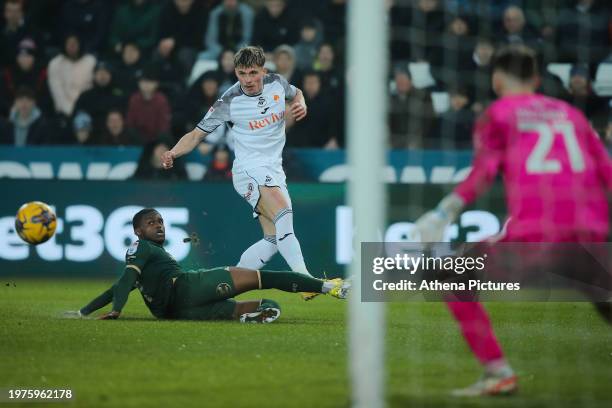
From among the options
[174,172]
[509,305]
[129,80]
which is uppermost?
[129,80]

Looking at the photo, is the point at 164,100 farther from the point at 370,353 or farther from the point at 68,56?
the point at 370,353

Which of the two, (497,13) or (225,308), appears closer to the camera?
(225,308)

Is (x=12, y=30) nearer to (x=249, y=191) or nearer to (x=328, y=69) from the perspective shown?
(x=328, y=69)

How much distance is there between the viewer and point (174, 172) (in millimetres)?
13281

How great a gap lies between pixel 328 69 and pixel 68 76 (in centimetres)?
350

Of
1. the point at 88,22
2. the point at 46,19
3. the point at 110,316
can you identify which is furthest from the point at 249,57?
the point at 46,19

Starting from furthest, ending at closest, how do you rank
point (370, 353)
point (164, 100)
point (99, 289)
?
point (164, 100), point (99, 289), point (370, 353)

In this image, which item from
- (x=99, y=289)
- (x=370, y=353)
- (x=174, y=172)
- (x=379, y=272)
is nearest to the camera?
(x=370, y=353)

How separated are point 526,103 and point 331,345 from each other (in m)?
2.56

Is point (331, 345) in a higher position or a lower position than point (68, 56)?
lower

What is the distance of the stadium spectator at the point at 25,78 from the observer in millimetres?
14859

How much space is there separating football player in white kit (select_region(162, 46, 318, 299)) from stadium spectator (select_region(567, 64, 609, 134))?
352 cm

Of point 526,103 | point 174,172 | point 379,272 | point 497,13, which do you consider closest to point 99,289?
point 174,172

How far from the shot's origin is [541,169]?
5.60 metres
